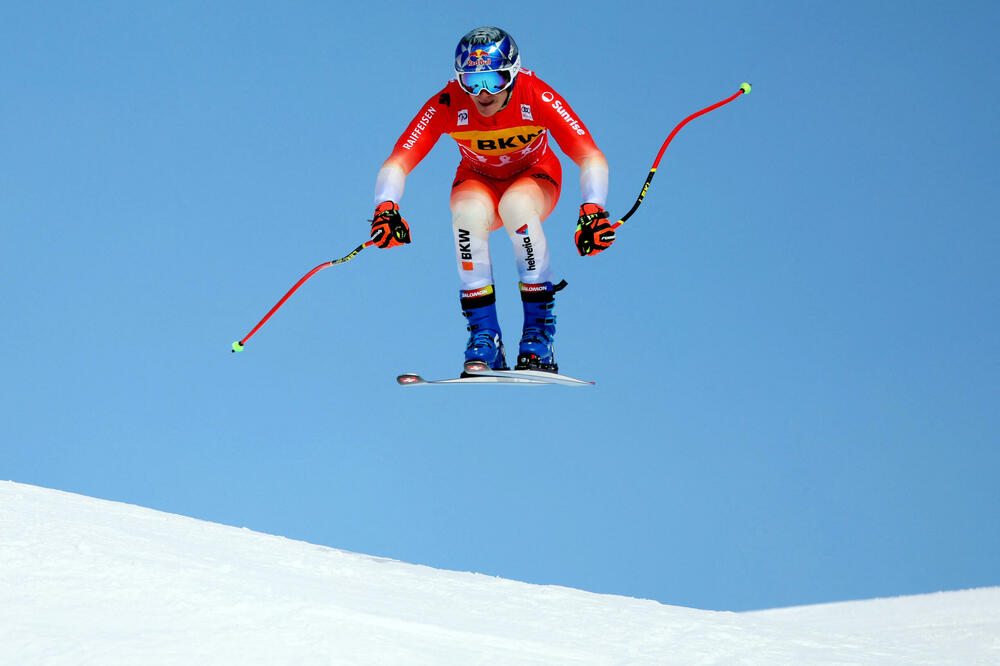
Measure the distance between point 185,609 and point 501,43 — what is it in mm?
3255

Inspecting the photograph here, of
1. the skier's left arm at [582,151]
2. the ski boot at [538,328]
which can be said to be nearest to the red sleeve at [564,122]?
the skier's left arm at [582,151]

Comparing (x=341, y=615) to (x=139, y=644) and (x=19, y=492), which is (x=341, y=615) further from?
(x=19, y=492)

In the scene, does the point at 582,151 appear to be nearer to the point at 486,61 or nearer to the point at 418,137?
the point at 486,61

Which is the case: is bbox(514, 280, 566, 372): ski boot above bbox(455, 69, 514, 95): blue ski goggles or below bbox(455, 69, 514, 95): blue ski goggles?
below

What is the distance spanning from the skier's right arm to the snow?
1839mm

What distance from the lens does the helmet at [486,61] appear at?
6.05m

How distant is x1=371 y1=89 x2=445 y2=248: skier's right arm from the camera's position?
6.32 metres

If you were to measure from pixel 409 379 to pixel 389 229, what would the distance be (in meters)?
0.80

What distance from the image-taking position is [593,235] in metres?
6.00

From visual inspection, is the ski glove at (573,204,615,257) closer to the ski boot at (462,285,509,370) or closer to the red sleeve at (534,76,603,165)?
the red sleeve at (534,76,603,165)

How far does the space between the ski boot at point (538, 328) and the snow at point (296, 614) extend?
1182 mm

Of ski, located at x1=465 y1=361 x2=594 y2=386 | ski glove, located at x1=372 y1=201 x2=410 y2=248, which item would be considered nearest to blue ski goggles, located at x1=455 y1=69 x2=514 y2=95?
ski glove, located at x1=372 y1=201 x2=410 y2=248

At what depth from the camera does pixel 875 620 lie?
26.1ft

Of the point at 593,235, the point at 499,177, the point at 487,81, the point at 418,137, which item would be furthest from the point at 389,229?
the point at 593,235
